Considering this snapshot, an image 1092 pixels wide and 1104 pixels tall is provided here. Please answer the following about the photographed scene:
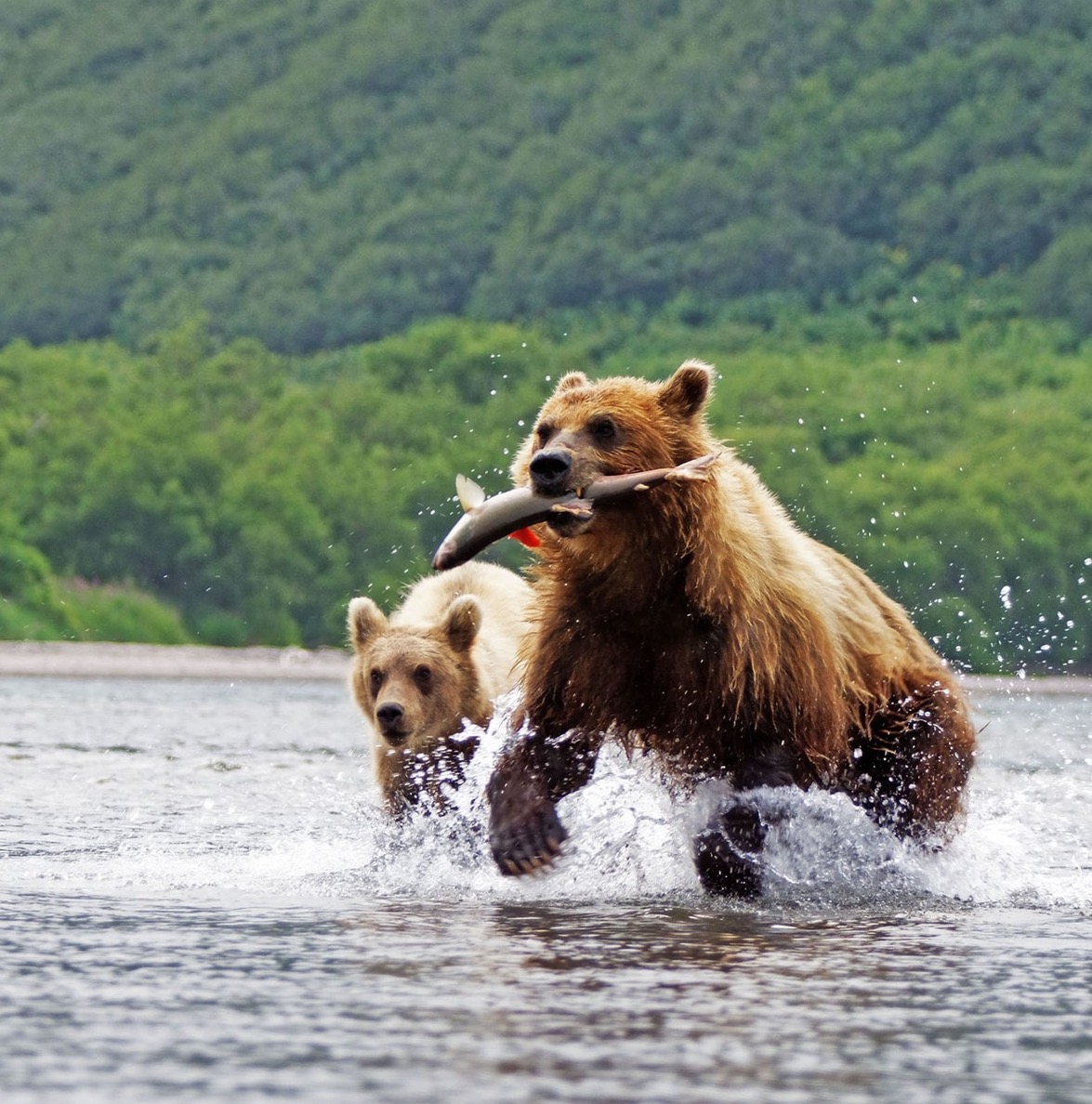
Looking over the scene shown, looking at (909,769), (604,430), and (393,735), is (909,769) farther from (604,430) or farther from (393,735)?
(393,735)

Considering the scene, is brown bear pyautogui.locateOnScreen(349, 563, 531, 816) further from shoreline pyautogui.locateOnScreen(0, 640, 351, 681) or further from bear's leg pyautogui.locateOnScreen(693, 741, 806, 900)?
shoreline pyautogui.locateOnScreen(0, 640, 351, 681)

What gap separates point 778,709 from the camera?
650 cm

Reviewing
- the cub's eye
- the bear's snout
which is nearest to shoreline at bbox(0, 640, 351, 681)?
the bear's snout

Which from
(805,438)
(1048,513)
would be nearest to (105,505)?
(805,438)

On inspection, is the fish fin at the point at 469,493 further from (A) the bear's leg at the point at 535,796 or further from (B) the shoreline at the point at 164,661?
(B) the shoreline at the point at 164,661

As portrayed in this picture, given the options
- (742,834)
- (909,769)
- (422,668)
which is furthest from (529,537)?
(422,668)

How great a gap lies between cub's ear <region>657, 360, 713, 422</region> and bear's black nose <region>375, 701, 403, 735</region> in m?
1.95

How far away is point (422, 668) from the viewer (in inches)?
334

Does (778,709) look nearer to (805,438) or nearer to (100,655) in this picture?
(100,655)

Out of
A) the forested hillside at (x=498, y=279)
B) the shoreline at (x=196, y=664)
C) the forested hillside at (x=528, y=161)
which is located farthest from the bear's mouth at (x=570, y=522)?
the forested hillside at (x=528, y=161)

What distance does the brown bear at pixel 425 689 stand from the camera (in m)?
8.32

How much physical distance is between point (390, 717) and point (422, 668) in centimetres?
55

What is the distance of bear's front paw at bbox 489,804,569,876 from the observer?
6.75m

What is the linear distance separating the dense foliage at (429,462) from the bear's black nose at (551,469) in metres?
27.4
